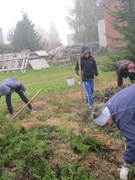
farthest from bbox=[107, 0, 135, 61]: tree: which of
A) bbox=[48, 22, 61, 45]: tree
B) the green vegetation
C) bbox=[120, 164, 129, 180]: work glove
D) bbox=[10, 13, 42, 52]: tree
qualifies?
bbox=[48, 22, 61, 45]: tree

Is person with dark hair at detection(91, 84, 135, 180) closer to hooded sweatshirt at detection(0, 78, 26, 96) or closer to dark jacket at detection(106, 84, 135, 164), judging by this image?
dark jacket at detection(106, 84, 135, 164)

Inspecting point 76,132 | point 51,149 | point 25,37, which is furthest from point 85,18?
point 51,149

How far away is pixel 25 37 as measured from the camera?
24234 mm

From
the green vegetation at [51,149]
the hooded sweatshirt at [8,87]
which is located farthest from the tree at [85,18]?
the green vegetation at [51,149]

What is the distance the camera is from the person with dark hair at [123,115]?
2.38 meters

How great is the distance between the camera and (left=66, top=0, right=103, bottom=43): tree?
34656 millimetres

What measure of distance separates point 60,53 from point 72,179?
59.5ft

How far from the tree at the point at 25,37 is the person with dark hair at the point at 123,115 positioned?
73.9ft

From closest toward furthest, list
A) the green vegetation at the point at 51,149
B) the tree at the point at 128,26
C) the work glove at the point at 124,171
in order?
the work glove at the point at 124,171
the green vegetation at the point at 51,149
the tree at the point at 128,26

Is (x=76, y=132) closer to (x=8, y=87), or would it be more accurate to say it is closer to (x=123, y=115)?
(x=8, y=87)

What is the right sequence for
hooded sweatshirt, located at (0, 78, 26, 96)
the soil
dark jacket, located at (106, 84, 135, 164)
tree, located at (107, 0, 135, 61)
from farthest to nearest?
tree, located at (107, 0, 135, 61)
hooded sweatshirt, located at (0, 78, 26, 96)
the soil
dark jacket, located at (106, 84, 135, 164)

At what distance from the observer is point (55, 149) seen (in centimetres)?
400

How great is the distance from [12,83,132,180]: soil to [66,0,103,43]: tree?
2747 centimetres

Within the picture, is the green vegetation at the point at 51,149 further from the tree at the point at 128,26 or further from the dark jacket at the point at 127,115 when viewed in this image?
the tree at the point at 128,26
